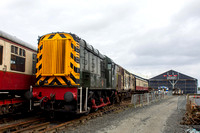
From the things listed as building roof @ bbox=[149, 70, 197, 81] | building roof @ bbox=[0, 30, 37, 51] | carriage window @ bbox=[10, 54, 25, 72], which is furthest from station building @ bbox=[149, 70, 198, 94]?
carriage window @ bbox=[10, 54, 25, 72]

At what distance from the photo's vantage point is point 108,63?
12.6 metres

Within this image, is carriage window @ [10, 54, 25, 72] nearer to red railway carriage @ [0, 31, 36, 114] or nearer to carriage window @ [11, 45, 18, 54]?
red railway carriage @ [0, 31, 36, 114]

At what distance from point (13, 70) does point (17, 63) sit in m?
0.43

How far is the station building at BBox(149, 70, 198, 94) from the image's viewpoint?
5122cm

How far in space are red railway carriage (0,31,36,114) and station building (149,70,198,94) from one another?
166ft

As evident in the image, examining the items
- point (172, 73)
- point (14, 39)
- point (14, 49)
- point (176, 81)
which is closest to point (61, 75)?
point (14, 49)

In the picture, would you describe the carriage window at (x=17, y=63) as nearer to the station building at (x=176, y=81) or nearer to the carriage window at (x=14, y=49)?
the carriage window at (x=14, y=49)

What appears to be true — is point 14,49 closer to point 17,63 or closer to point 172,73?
point 17,63

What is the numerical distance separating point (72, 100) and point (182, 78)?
5232 centimetres

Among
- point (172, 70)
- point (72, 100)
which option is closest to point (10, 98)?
point (72, 100)

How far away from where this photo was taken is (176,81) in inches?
2078

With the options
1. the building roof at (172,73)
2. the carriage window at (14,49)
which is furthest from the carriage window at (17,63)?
the building roof at (172,73)

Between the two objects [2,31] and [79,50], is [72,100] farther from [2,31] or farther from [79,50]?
[2,31]

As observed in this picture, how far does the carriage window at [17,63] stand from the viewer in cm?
789
